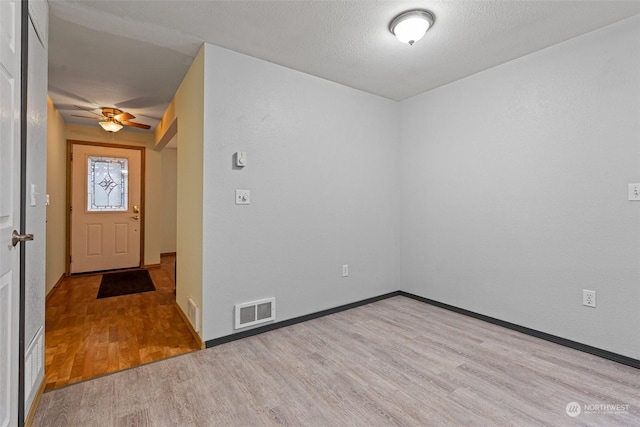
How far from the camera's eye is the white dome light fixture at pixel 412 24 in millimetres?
2109

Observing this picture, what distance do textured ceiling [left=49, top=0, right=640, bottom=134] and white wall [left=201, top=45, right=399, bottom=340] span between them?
29 cm

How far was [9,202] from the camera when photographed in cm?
131

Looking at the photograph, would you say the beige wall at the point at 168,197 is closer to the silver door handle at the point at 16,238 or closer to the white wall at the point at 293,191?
the white wall at the point at 293,191

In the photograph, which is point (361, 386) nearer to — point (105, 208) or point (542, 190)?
point (542, 190)

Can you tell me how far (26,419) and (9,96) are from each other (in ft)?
5.12

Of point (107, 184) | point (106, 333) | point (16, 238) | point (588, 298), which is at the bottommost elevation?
point (106, 333)

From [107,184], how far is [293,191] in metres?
4.05

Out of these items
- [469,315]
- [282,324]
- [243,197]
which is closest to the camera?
[243,197]

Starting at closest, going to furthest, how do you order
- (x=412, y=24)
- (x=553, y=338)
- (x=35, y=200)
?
(x=35, y=200)
(x=412, y=24)
(x=553, y=338)

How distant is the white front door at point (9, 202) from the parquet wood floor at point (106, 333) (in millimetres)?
853

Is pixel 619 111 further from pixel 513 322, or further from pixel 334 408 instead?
pixel 334 408

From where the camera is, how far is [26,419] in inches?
62.9

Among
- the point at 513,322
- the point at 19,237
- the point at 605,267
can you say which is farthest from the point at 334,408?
the point at 605,267

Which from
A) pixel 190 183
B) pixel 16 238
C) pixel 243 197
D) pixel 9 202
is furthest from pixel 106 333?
pixel 9 202
